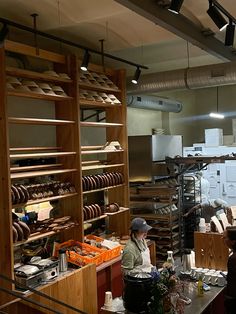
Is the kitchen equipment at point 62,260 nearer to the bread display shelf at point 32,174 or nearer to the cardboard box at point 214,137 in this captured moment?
the bread display shelf at point 32,174

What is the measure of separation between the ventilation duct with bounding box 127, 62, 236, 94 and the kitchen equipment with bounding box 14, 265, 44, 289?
11.2 ft

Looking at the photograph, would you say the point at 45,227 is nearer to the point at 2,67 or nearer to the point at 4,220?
the point at 4,220

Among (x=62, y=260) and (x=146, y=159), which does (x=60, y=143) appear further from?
(x=146, y=159)

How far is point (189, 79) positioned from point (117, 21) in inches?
67.1

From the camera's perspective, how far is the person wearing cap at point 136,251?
3.88 m

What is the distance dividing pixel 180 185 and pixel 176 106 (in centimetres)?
250

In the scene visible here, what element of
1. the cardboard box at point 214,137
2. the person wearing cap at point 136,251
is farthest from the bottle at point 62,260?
the cardboard box at point 214,137

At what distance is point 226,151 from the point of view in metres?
8.56

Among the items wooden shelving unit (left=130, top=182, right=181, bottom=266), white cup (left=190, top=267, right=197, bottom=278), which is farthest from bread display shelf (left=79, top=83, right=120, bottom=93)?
white cup (left=190, top=267, right=197, bottom=278)

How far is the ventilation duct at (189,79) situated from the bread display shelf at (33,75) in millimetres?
1745

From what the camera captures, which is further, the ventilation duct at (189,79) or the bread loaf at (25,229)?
the ventilation duct at (189,79)

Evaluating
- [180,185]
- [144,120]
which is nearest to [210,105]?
[144,120]

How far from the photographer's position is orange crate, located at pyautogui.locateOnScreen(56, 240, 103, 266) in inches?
169

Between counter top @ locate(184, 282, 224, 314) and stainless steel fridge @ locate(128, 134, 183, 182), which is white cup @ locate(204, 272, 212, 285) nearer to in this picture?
counter top @ locate(184, 282, 224, 314)
